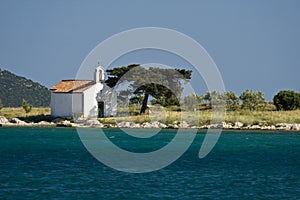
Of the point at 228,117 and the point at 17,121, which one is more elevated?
the point at 228,117

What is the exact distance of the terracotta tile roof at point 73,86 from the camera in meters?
59.9

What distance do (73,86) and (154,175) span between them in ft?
125

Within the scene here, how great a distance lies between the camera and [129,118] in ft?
191

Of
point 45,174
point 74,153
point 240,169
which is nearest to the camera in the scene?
point 45,174

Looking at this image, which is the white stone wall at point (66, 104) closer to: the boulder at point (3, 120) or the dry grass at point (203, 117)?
the dry grass at point (203, 117)

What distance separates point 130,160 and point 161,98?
3600 centimetres

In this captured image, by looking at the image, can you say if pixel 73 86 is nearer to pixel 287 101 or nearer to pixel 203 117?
pixel 203 117

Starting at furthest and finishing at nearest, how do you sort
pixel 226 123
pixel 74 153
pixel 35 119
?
pixel 35 119
pixel 226 123
pixel 74 153

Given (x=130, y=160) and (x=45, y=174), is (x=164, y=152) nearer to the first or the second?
(x=130, y=160)

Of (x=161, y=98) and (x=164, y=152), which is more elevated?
(x=161, y=98)

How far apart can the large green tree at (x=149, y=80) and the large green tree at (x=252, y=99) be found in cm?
887

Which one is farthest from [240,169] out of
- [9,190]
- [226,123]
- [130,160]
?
[226,123]

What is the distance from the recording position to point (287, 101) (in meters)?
65.5

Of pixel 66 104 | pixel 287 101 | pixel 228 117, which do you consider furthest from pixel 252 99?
pixel 66 104
